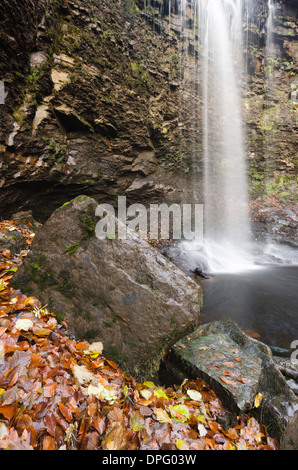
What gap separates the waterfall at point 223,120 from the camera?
1147 centimetres

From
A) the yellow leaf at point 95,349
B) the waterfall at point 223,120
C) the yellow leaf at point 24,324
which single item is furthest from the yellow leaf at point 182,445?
the waterfall at point 223,120

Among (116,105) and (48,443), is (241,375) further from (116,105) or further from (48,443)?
(116,105)

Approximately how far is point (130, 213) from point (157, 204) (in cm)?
159

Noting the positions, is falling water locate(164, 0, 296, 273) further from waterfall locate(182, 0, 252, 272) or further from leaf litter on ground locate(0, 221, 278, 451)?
leaf litter on ground locate(0, 221, 278, 451)

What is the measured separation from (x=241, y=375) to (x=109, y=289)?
164 centimetres

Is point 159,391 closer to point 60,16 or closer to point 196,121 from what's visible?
point 60,16

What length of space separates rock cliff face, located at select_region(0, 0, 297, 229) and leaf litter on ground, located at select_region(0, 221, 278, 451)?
4.47 metres

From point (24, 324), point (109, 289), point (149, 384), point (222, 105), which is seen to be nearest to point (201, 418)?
point (149, 384)

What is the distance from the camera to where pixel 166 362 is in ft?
7.52

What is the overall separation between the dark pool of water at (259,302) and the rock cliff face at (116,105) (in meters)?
5.49

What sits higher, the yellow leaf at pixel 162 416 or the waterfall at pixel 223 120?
the waterfall at pixel 223 120

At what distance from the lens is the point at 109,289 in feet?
7.54

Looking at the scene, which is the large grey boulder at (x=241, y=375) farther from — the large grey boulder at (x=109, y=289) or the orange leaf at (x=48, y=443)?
the orange leaf at (x=48, y=443)

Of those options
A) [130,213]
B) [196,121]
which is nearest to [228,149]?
[196,121]
